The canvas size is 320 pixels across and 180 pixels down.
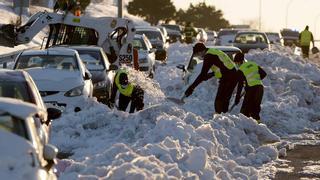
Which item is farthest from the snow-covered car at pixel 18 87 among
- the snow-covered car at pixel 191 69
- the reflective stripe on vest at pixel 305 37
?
the reflective stripe on vest at pixel 305 37

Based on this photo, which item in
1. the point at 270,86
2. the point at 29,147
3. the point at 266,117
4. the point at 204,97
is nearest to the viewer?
the point at 29,147

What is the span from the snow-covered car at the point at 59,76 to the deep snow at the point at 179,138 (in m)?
0.80

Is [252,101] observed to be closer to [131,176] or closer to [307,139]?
[307,139]

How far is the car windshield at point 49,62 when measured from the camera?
19.0 meters

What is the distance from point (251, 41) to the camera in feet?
137

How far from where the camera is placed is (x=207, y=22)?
5354 inches

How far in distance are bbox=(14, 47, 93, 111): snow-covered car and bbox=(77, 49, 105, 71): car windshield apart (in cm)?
256

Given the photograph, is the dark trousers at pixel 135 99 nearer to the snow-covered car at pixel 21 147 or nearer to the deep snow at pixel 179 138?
the deep snow at pixel 179 138

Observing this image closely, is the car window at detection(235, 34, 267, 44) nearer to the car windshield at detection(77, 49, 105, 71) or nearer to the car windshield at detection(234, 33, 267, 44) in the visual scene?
the car windshield at detection(234, 33, 267, 44)

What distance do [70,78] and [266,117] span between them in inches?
195

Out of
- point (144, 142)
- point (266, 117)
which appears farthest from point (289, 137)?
point (144, 142)

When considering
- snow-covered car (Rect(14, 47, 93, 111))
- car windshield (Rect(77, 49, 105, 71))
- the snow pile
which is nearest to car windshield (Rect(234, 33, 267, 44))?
car windshield (Rect(77, 49, 105, 71))

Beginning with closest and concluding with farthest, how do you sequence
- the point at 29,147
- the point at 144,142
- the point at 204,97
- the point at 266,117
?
the point at 29,147
the point at 144,142
the point at 266,117
the point at 204,97

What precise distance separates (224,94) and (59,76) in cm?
324
